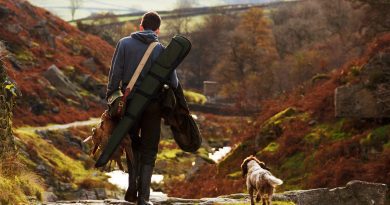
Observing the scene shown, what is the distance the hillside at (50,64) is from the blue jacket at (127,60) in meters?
33.9

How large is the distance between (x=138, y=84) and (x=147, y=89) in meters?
0.16

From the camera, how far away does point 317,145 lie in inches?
815

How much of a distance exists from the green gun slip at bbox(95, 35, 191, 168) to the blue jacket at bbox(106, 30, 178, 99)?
13 centimetres

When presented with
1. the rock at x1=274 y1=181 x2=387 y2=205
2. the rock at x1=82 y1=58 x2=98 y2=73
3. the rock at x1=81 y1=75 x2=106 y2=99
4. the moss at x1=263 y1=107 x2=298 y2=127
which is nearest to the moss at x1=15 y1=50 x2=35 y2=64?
the rock at x1=81 y1=75 x2=106 y2=99

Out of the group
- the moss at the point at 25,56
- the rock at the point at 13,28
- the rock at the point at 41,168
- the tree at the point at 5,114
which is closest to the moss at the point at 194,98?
the rock at the point at 13,28

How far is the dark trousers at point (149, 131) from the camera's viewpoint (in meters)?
7.98

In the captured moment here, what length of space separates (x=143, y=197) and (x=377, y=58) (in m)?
13.9

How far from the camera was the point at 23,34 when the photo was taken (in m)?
58.3

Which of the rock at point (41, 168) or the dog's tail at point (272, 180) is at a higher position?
the rock at point (41, 168)

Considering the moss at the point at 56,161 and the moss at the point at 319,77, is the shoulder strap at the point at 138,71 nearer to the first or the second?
the moss at the point at 319,77

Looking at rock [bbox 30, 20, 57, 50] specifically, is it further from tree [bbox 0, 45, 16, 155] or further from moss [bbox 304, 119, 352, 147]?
tree [bbox 0, 45, 16, 155]

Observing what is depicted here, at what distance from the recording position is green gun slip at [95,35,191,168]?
7.78 m

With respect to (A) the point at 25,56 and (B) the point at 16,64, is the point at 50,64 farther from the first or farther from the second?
(B) the point at 16,64

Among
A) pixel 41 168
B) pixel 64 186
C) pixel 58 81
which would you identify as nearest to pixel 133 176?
pixel 64 186
